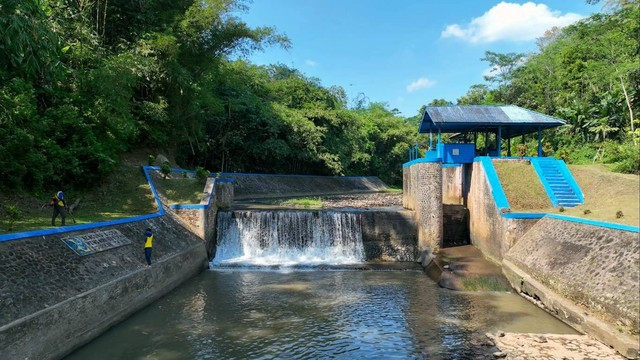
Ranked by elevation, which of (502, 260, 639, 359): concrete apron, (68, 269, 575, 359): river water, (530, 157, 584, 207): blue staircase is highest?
(530, 157, 584, 207): blue staircase

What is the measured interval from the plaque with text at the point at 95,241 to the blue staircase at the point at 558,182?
48.0ft

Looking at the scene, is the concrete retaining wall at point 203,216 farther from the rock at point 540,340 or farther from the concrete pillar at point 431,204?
the rock at point 540,340

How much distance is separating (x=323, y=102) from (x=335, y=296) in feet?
98.0

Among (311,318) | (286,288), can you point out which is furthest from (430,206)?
(311,318)

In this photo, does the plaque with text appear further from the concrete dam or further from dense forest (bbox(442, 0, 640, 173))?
dense forest (bbox(442, 0, 640, 173))

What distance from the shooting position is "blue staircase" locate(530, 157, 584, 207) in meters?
15.1

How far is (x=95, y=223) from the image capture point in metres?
11.8

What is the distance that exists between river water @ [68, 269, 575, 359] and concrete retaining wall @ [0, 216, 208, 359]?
425 millimetres

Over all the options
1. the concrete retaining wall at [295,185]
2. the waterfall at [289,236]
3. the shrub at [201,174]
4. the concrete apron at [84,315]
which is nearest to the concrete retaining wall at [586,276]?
the waterfall at [289,236]

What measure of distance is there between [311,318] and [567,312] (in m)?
6.22

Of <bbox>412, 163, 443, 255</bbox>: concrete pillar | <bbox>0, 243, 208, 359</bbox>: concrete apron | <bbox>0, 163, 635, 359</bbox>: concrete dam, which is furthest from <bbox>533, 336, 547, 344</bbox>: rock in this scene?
<bbox>0, 243, 208, 359</bbox>: concrete apron

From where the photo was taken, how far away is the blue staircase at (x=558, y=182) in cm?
1508

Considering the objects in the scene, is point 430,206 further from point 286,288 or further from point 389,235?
point 286,288

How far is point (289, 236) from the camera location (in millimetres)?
18312
